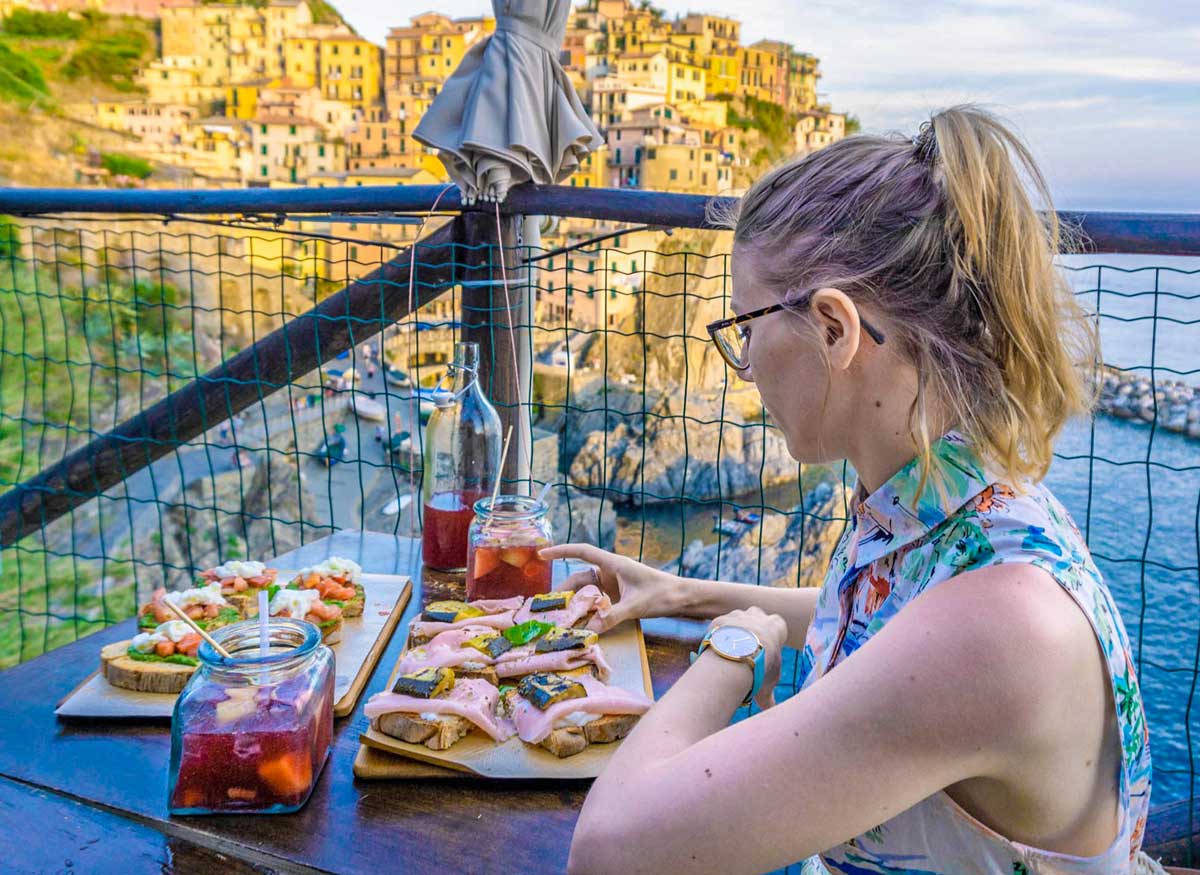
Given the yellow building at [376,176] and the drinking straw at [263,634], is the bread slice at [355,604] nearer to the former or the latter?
the drinking straw at [263,634]

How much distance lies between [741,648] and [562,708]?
0.23 metres

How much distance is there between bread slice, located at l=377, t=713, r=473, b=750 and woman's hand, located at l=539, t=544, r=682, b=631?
0.38 meters

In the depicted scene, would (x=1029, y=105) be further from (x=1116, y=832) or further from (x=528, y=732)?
(x=528, y=732)

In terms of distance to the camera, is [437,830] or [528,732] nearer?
[437,830]

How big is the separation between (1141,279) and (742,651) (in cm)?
139

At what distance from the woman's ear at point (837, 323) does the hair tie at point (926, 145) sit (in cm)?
16

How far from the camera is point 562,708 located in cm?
116

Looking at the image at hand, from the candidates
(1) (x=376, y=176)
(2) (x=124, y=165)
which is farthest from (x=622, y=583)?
(2) (x=124, y=165)

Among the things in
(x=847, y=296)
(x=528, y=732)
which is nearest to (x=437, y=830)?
(x=528, y=732)

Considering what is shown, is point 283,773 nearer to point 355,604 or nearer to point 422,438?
point 355,604

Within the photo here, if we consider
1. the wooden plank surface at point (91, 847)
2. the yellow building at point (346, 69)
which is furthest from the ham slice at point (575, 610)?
the yellow building at point (346, 69)

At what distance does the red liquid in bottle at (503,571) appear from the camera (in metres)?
1.63

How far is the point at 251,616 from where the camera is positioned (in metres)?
1.47

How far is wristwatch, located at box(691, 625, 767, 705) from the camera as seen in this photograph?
3.55 ft
